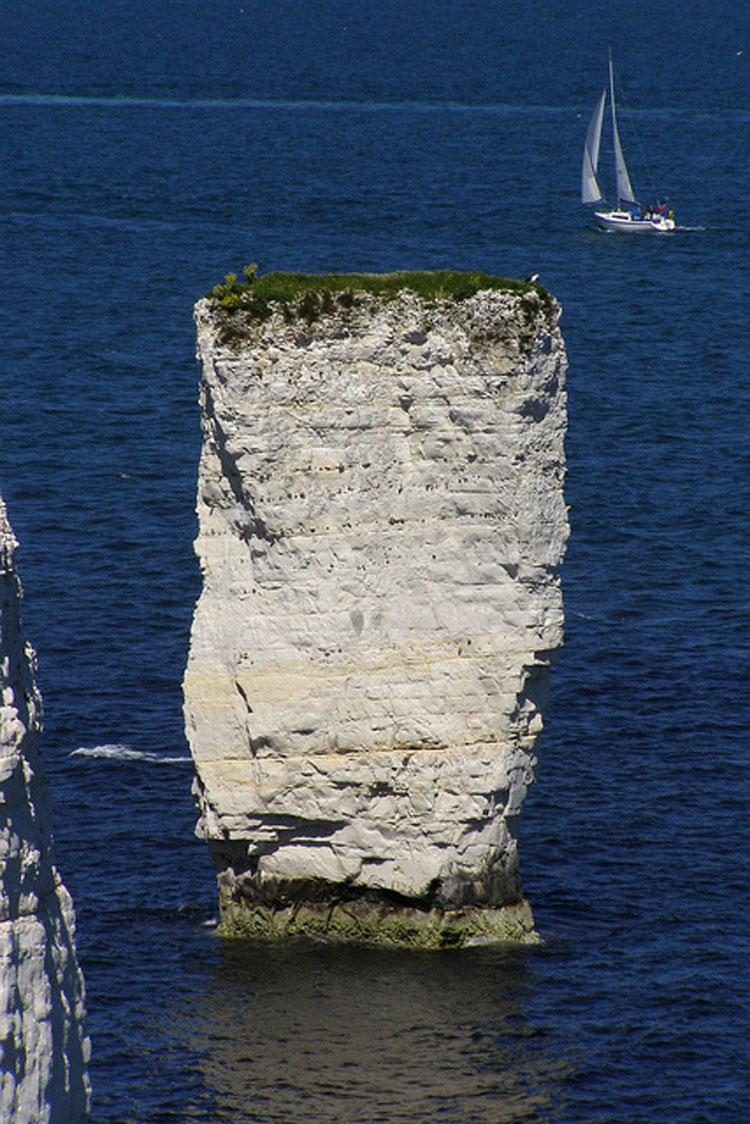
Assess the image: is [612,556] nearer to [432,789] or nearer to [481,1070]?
[432,789]

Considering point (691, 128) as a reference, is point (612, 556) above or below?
below

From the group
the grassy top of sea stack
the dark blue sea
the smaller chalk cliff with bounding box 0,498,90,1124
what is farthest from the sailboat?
the smaller chalk cliff with bounding box 0,498,90,1124

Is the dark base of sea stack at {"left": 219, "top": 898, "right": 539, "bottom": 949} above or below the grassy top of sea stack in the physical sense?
below

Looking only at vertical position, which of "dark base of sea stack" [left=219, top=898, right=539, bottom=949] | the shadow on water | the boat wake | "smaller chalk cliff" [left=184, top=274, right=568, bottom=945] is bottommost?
the shadow on water

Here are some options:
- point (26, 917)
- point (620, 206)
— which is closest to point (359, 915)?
point (26, 917)

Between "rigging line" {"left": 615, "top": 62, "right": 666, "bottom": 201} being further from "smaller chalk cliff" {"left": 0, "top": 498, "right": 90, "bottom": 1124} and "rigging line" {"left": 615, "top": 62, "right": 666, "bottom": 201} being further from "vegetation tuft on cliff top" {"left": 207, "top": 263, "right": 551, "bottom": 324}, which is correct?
"smaller chalk cliff" {"left": 0, "top": 498, "right": 90, "bottom": 1124}

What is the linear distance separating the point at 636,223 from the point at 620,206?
22.2 feet

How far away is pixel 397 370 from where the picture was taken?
41.8m

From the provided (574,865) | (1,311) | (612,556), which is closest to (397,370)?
(574,865)

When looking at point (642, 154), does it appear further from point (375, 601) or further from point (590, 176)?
point (375, 601)

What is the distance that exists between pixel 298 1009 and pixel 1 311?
2605 inches

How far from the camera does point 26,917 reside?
82.2 ft

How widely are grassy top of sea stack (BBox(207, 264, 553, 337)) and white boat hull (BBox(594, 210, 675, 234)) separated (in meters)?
90.9

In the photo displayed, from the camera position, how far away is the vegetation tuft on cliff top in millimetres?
41281
